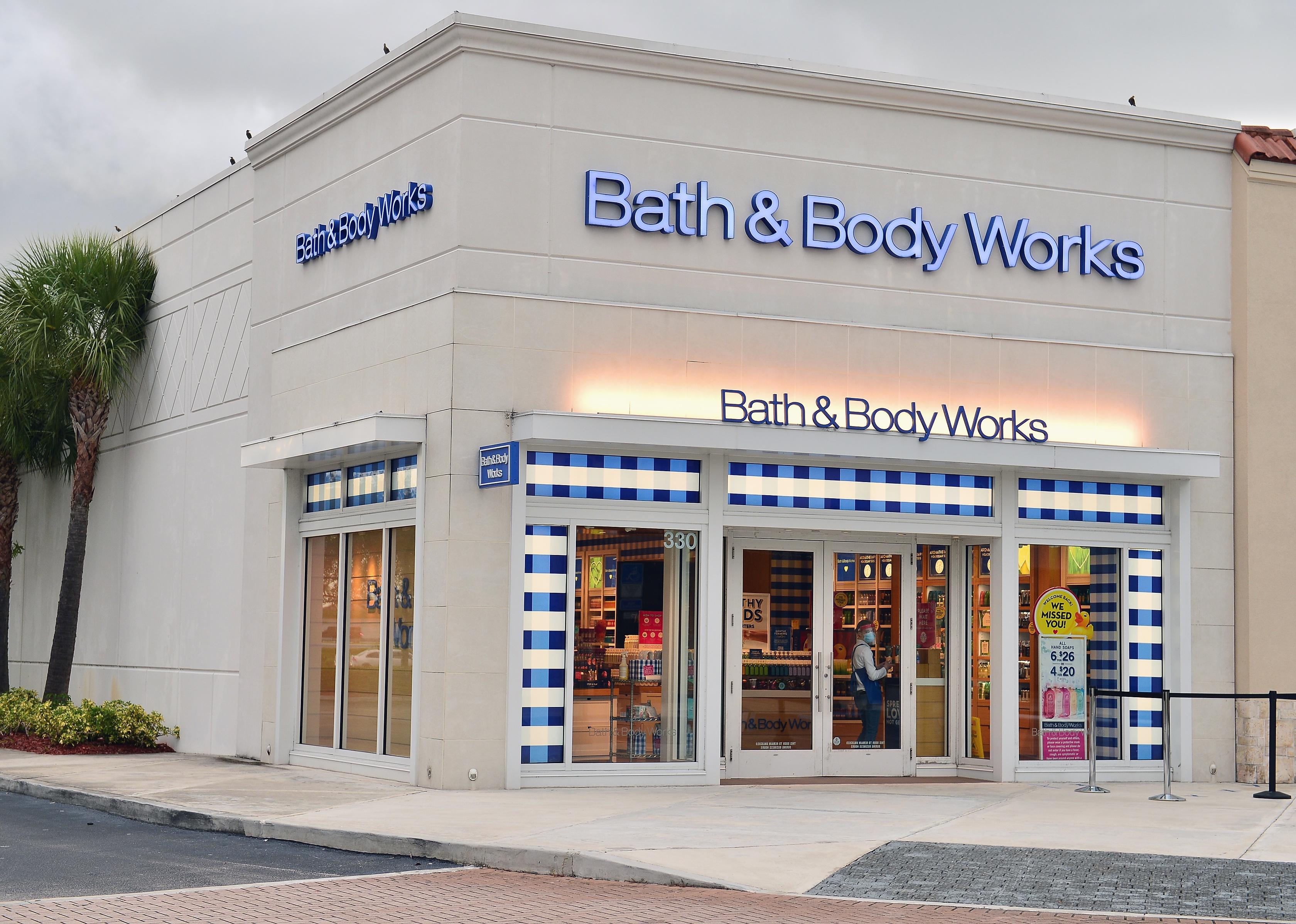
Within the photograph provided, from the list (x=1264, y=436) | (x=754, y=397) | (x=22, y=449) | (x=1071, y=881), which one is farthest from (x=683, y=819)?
(x=22, y=449)

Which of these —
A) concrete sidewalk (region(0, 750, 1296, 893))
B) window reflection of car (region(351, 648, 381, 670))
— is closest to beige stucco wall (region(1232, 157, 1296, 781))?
concrete sidewalk (region(0, 750, 1296, 893))

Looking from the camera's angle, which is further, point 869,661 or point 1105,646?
point 1105,646

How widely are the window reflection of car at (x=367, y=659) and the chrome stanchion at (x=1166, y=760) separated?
7963 mm

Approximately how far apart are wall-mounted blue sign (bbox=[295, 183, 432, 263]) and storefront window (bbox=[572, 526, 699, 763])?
12.5ft

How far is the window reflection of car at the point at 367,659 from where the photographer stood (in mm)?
16447

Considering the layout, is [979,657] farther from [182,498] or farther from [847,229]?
[182,498]

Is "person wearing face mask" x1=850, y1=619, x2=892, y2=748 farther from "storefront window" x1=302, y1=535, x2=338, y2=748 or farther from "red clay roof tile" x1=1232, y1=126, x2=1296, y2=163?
"red clay roof tile" x1=1232, y1=126, x2=1296, y2=163

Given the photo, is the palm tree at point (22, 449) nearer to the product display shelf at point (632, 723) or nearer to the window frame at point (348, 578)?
the window frame at point (348, 578)

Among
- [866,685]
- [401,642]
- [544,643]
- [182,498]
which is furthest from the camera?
[182,498]

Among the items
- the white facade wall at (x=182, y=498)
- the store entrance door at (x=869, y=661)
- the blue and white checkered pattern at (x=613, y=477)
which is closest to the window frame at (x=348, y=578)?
the blue and white checkered pattern at (x=613, y=477)

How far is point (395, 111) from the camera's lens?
650 inches

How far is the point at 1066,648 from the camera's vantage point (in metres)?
17.2

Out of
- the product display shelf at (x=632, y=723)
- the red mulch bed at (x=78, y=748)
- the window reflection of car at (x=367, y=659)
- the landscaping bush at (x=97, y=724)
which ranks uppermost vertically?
the window reflection of car at (x=367, y=659)

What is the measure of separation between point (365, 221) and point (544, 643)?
5.12m
